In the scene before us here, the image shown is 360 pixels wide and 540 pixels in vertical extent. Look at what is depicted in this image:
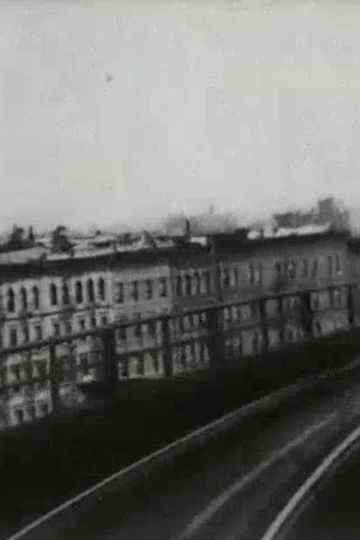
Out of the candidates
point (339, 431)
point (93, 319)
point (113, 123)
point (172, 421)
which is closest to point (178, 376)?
point (172, 421)

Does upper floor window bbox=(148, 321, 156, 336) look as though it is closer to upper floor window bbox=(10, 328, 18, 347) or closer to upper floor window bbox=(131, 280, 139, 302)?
upper floor window bbox=(131, 280, 139, 302)

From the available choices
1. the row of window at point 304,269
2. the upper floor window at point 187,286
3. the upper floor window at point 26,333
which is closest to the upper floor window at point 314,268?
the row of window at point 304,269

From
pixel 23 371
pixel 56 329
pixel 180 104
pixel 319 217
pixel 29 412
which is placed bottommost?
→ pixel 29 412

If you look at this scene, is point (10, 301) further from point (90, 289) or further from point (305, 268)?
point (305, 268)

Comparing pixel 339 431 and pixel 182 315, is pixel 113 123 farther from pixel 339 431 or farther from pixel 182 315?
pixel 339 431

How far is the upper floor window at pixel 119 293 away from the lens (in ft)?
7.74

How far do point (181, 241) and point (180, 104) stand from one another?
366 mm

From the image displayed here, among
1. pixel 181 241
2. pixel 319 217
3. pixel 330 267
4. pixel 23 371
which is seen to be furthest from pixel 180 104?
pixel 23 371

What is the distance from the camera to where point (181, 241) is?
241 centimetres

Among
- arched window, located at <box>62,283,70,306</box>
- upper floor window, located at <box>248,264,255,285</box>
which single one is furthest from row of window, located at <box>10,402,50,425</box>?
upper floor window, located at <box>248,264,255,285</box>

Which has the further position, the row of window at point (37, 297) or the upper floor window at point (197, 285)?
the upper floor window at point (197, 285)

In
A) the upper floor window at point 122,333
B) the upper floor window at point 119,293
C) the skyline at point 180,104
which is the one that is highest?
the skyline at point 180,104

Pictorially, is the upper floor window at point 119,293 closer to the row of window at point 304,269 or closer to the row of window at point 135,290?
the row of window at point 135,290

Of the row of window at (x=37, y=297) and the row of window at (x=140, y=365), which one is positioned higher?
the row of window at (x=37, y=297)
